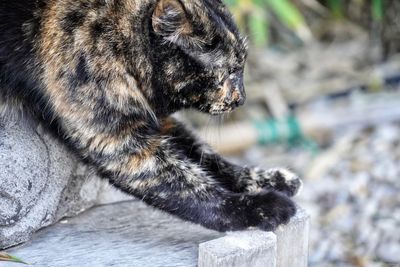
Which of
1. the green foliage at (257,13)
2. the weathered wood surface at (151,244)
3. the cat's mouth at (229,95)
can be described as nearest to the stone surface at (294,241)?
the weathered wood surface at (151,244)

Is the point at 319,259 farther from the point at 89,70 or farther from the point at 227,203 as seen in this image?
the point at 89,70

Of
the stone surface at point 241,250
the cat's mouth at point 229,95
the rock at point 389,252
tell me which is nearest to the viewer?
the stone surface at point 241,250

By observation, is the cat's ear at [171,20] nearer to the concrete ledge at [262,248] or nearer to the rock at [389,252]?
the concrete ledge at [262,248]

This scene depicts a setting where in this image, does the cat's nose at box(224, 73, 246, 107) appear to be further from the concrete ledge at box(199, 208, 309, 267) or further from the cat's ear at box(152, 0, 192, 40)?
the concrete ledge at box(199, 208, 309, 267)

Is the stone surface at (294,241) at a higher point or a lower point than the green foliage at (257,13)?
lower

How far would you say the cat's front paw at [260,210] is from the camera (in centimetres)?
→ 201

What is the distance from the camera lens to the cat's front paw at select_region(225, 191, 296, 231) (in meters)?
2.01

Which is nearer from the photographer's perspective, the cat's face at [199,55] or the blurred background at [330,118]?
the cat's face at [199,55]

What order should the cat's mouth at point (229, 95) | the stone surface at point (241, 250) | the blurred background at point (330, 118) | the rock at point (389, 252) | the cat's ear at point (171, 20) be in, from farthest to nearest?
the blurred background at point (330, 118), the rock at point (389, 252), the cat's mouth at point (229, 95), the cat's ear at point (171, 20), the stone surface at point (241, 250)

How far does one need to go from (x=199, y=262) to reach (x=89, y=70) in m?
0.54

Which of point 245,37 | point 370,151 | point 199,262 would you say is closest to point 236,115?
point 370,151

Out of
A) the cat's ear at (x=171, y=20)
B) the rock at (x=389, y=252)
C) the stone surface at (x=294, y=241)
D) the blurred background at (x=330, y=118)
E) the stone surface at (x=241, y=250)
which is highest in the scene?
the blurred background at (x=330, y=118)

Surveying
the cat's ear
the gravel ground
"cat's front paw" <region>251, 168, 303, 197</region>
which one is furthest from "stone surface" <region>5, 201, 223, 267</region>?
the gravel ground

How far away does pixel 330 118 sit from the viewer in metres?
4.22
